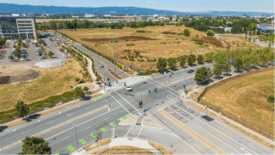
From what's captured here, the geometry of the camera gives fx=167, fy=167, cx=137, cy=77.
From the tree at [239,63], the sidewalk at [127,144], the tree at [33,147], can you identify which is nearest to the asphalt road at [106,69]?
the sidewalk at [127,144]

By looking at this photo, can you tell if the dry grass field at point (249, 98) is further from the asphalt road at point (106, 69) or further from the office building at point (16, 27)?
the office building at point (16, 27)

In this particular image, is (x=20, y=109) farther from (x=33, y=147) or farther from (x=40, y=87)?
(x=40, y=87)

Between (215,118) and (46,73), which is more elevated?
(46,73)

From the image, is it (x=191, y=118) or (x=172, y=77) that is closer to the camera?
(x=191, y=118)

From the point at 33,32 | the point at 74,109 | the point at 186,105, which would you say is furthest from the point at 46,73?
the point at 33,32

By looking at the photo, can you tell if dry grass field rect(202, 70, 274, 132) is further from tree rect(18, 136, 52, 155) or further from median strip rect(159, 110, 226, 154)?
tree rect(18, 136, 52, 155)

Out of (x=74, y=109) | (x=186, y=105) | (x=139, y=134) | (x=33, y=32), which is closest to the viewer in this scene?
(x=139, y=134)

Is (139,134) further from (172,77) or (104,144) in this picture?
(172,77)

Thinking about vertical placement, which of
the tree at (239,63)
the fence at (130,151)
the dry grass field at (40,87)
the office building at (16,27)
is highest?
the office building at (16,27)
